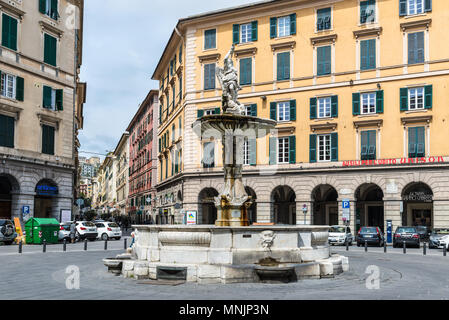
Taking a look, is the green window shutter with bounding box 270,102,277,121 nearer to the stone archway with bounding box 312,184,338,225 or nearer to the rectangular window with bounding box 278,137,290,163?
the rectangular window with bounding box 278,137,290,163

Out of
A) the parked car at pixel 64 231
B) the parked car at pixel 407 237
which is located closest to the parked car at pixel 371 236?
the parked car at pixel 407 237

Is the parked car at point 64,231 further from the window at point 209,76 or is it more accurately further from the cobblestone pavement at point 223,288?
the cobblestone pavement at point 223,288

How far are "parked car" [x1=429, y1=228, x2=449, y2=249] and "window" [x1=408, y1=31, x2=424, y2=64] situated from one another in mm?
11733

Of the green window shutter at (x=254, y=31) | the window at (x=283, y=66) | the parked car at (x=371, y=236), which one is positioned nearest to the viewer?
the parked car at (x=371, y=236)

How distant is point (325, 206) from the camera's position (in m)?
44.2

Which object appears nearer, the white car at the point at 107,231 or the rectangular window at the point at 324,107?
the white car at the point at 107,231

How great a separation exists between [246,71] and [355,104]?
956 cm

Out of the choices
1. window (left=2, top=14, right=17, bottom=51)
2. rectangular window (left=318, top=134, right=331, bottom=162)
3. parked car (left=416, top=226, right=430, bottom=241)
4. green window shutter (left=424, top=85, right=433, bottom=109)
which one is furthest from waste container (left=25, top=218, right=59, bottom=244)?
green window shutter (left=424, top=85, right=433, bottom=109)

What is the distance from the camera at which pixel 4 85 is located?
32.0 metres

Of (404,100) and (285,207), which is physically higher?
(404,100)

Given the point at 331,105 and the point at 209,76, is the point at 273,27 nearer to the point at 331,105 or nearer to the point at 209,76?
the point at 209,76

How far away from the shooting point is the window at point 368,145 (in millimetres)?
36438

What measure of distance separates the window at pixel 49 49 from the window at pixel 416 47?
25.0 m

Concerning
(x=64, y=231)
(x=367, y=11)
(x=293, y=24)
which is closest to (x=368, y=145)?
(x=367, y=11)
